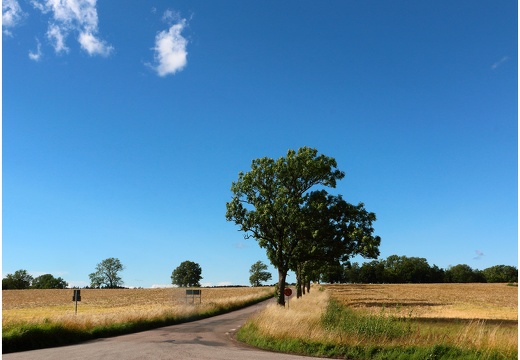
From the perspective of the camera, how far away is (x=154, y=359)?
1400 cm

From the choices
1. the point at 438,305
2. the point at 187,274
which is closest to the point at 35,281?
the point at 187,274

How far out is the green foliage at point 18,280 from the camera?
157 meters

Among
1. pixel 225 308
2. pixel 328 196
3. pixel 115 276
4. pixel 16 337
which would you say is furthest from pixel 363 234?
pixel 115 276

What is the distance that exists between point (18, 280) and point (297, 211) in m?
161

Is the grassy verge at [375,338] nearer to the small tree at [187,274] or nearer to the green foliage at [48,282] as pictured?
the small tree at [187,274]

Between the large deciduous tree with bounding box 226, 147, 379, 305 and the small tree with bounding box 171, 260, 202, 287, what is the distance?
463ft

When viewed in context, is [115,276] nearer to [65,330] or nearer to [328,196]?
[328,196]

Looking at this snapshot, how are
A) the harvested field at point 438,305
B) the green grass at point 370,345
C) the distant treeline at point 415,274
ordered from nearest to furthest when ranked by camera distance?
the green grass at point 370,345
the harvested field at point 438,305
the distant treeline at point 415,274

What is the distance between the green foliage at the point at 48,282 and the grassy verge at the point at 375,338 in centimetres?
17643

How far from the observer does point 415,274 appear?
184250 mm

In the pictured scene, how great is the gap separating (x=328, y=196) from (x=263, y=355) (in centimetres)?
2613

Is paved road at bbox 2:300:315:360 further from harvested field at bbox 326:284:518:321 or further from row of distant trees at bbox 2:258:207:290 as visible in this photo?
row of distant trees at bbox 2:258:207:290

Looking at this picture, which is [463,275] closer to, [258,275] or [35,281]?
[258,275]

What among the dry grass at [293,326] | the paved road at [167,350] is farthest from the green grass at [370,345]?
the paved road at [167,350]
